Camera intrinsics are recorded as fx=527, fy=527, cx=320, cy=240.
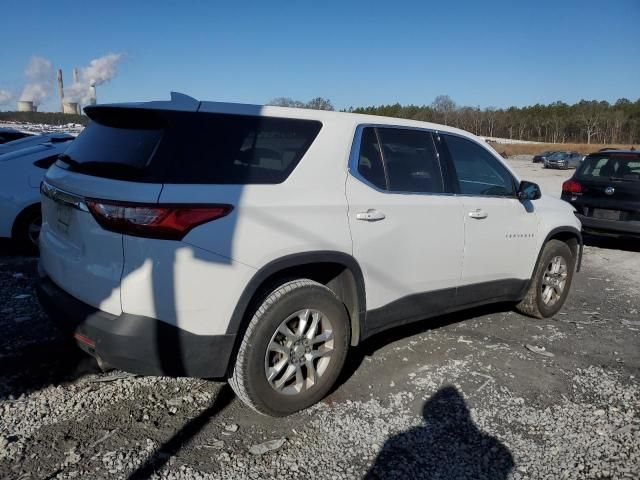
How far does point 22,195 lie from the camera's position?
6.58 meters

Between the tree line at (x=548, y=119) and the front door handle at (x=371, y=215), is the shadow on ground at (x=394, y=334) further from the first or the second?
the tree line at (x=548, y=119)

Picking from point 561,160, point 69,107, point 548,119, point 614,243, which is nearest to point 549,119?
point 548,119

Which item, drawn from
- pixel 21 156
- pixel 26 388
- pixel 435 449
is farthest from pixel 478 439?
pixel 21 156

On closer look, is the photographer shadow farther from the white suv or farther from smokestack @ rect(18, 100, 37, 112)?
smokestack @ rect(18, 100, 37, 112)

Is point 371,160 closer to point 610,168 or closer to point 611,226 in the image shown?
point 611,226

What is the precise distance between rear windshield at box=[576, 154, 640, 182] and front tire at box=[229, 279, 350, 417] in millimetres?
6876

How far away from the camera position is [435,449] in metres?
2.90

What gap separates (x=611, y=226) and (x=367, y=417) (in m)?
6.69

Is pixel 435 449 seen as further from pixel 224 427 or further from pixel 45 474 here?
pixel 45 474

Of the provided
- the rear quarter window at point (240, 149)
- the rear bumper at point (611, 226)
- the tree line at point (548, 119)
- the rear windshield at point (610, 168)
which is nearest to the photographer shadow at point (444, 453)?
the rear quarter window at point (240, 149)

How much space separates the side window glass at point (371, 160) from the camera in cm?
343

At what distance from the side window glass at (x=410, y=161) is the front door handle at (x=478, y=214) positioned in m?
0.34

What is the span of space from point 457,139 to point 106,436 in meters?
3.24

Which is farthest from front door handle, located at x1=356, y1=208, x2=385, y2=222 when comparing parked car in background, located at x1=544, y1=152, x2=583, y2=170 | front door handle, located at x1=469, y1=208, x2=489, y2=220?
parked car in background, located at x1=544, y1=152, x2=583, y2=170
